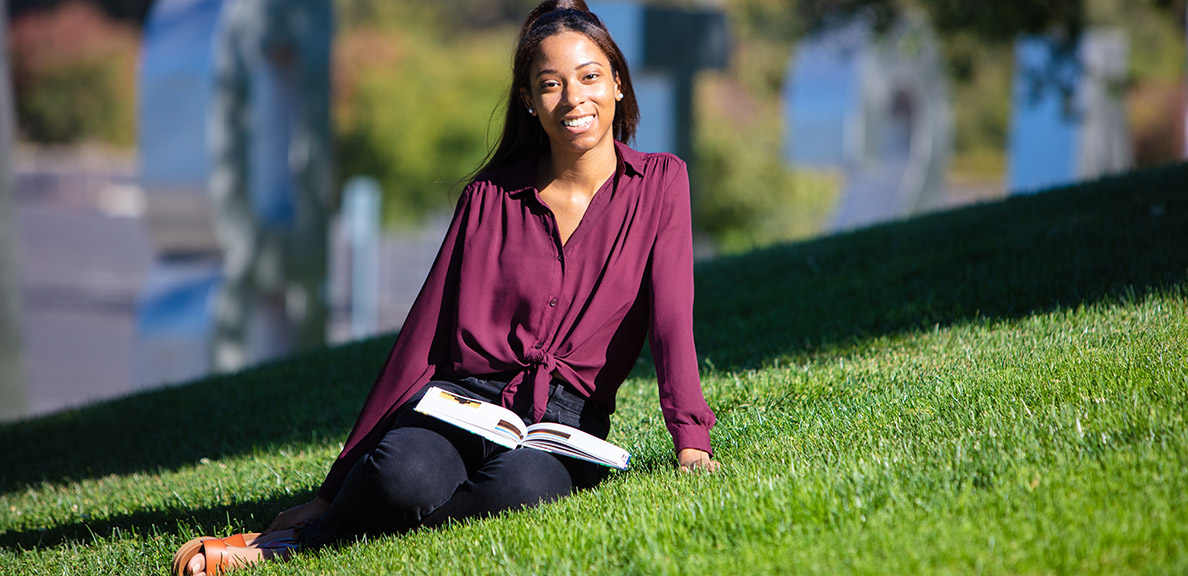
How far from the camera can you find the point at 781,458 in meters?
3.54

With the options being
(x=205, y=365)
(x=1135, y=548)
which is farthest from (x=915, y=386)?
(x=205, y=365)

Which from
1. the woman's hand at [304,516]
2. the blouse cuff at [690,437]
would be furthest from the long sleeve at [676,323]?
the woman's hand at [304,516]

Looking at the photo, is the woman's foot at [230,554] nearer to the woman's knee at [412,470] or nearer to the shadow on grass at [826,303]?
the woman's knee at [412,470]

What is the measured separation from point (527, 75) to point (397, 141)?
84.3ft

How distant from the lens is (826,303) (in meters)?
6.11

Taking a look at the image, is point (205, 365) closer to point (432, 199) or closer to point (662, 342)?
point (662, 342)

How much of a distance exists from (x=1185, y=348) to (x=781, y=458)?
1.48 meters

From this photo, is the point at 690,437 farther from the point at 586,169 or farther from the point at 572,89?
the point at 572,89

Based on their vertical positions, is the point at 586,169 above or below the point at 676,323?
above

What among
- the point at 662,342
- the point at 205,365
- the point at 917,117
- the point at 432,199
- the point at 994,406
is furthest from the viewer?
the point at 432,199

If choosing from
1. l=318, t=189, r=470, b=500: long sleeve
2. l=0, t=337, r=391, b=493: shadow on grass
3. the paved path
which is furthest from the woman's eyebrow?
the paved path

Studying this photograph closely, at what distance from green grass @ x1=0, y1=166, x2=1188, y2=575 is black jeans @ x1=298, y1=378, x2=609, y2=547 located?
0.07m

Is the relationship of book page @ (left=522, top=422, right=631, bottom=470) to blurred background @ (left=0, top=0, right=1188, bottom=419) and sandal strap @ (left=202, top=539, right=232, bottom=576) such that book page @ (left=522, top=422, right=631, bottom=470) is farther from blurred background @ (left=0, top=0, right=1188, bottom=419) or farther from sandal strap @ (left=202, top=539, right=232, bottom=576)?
blurred background @ (left=0, top=0, right=1188, bottom=419)

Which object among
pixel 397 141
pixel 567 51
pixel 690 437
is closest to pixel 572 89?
pixel 567 51
